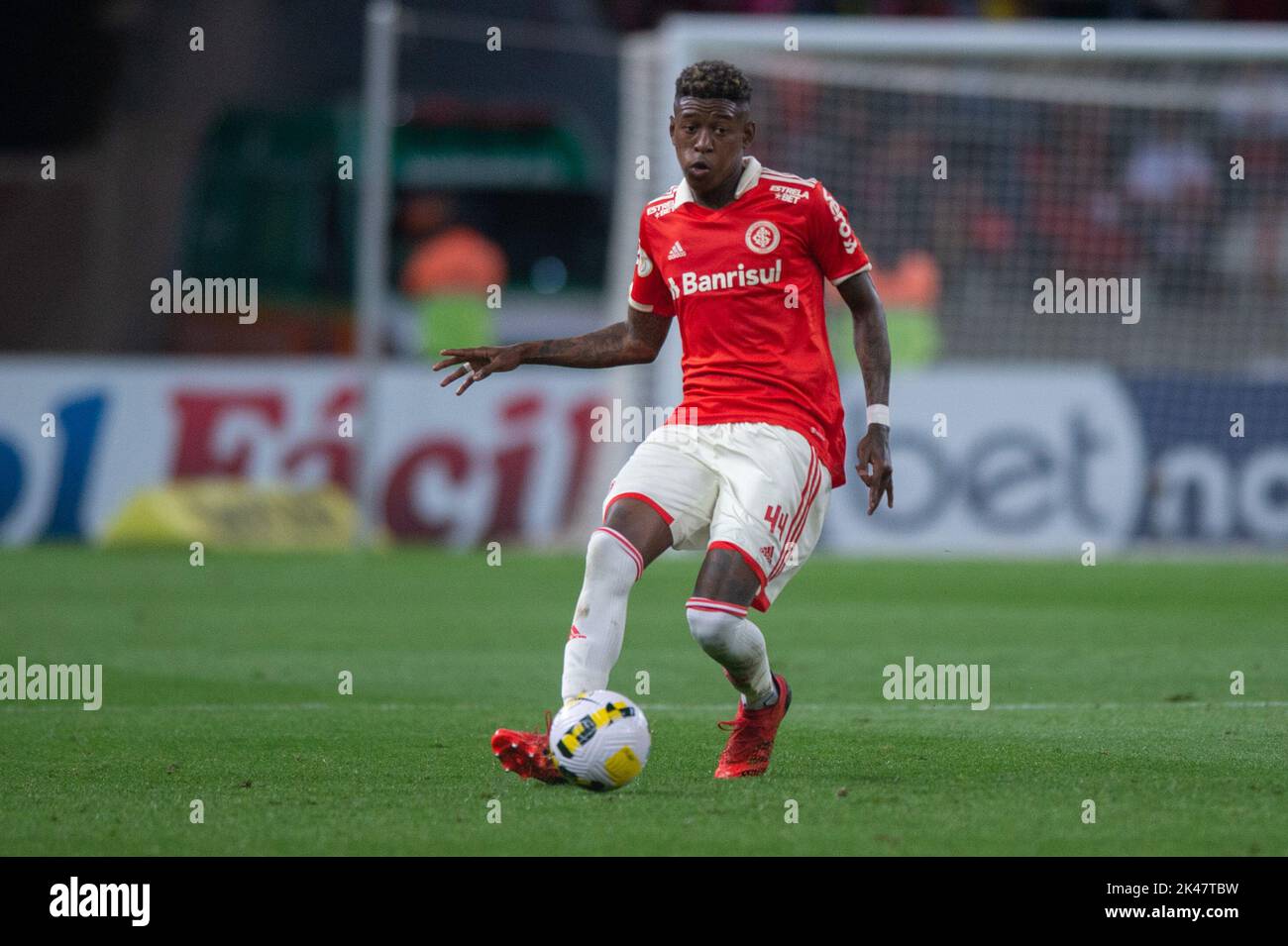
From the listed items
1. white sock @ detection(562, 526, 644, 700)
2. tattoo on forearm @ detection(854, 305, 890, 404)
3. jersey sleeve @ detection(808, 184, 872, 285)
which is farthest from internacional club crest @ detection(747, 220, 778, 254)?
white sock @ detection(562, 526, 644, 700)

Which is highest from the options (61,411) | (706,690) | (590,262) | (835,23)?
(835,23)

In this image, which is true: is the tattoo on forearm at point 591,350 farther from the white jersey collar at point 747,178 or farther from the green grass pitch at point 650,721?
the green grass pitch at point 650,721

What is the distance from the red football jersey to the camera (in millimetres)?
6336

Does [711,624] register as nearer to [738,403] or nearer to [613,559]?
[613,559]

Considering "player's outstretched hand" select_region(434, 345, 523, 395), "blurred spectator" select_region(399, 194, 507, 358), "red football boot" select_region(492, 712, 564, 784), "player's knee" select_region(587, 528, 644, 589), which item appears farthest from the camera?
"blurred spectator" select_region(399, 194, 507, 358)

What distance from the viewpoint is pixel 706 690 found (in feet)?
29.2

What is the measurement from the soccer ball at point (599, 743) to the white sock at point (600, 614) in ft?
Result: 0.62

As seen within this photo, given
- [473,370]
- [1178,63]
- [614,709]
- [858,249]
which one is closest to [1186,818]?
[614,709]

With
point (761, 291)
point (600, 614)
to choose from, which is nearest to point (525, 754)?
point (600, 614)

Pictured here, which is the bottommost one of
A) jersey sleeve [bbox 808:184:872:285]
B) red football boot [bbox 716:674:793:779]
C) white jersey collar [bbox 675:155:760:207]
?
red football boot [bbox 716:674:793:779]

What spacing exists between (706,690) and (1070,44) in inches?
409

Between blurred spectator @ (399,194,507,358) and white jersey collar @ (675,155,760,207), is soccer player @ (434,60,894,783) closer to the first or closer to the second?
white jersey collar @ (675,155,760,207)

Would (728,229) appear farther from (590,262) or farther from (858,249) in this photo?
(590,262)

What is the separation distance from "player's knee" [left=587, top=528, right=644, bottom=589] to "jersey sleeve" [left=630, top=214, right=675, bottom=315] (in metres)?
0.93
